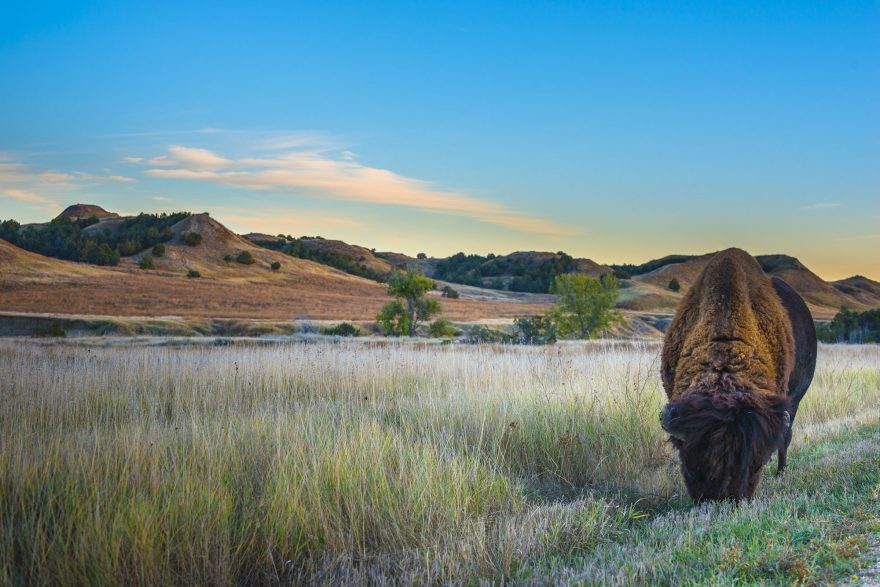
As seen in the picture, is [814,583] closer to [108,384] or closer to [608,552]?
[608,552]

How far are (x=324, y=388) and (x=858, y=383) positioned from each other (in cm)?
1317

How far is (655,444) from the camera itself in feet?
27.5

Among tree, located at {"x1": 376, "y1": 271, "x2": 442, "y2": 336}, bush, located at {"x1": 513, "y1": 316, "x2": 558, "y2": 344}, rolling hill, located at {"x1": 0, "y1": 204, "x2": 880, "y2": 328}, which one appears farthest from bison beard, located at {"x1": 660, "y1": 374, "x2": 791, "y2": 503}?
tree, located at {"x1": 376, "y1": 271, "x2": 442, "y2": 336}

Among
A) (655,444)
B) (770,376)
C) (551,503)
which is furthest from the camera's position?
(655,444)

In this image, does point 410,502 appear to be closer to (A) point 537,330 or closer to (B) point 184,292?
(A) point 537,330

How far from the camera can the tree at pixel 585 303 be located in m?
44.2

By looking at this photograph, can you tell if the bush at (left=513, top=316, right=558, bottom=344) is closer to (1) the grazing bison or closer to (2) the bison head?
(1) the grazing bison

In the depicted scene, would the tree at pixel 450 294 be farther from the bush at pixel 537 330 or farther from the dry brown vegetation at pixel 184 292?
the bush at pixel 537 330

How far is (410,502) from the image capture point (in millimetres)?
5375

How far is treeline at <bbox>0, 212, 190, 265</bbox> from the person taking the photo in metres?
81.1

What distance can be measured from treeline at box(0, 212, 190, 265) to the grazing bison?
8566 centimetres

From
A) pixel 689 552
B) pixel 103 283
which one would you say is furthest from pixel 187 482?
pixel 103 283

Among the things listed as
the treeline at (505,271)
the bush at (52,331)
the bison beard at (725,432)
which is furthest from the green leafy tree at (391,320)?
the treeline at (505,271)

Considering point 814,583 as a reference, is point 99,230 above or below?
above
